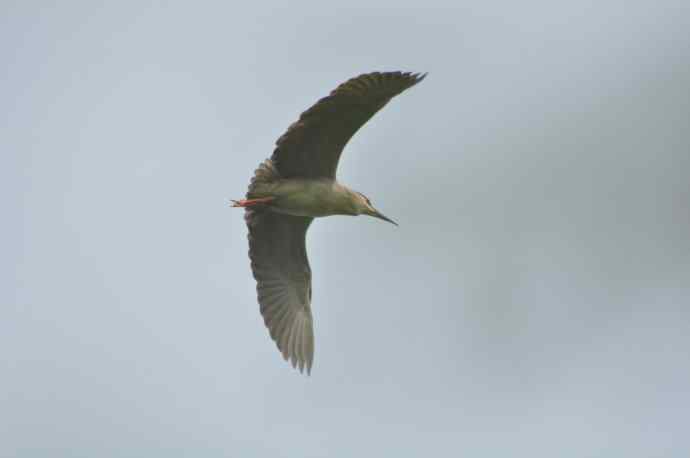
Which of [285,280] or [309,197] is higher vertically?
[309,197]

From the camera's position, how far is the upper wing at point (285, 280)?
14750 millimetres

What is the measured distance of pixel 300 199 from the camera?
13.8 m

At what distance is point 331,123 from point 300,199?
117cm

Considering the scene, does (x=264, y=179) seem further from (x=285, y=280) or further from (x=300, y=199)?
(x=285, y=280)

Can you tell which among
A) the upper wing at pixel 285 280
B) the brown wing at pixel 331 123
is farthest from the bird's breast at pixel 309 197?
the upper wing at pixel 285 280

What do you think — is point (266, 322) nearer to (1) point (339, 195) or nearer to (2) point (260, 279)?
(2) point (260, 279)

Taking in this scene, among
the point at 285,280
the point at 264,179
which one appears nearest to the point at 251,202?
the point at 264,179

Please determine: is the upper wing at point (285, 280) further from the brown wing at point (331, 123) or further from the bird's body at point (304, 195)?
the brown wing at point (331, 123)

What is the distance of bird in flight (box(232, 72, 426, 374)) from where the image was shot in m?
12.6

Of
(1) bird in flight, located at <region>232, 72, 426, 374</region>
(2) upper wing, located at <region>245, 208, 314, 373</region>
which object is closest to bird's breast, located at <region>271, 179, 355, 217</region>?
(1) bird in flight, located at <region>232, 72, 426, 374</region>

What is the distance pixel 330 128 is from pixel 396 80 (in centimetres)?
110

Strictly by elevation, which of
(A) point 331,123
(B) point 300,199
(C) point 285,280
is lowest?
(C) point 285,280

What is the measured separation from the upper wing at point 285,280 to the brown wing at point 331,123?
43.1 inches

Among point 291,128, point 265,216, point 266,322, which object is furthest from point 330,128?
point 266,322
